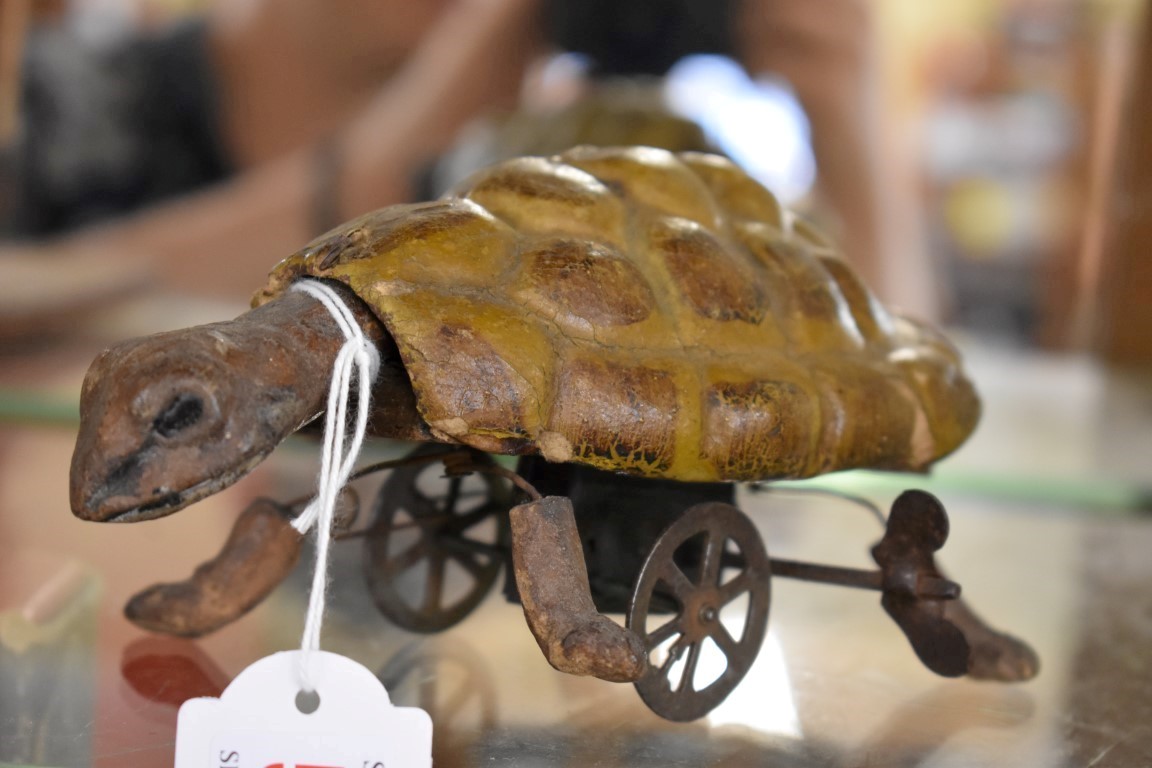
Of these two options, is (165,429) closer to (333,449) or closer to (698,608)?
(333,449)

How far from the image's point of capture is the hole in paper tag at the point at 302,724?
56 centimetres

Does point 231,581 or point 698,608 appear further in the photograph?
point 231,581

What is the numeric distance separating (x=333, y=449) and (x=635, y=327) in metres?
0.16

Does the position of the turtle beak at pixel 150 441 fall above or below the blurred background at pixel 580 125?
Result: above

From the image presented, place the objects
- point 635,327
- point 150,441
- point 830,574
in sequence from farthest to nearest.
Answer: point 830,574, point 635,327, point 150,441

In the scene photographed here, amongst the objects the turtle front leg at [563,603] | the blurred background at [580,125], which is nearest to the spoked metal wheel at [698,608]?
the turtle front leg at [563,603]

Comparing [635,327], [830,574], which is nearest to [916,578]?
[830,574]

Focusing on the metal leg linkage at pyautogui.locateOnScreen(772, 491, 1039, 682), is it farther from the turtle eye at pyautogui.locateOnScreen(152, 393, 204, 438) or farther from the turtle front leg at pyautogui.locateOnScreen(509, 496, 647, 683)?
the turtle eye at pyautogui.locateOnScreen(152, 393, 204, 438)

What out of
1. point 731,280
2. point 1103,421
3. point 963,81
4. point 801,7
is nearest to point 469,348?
point 731,280

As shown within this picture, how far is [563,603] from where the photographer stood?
579mm

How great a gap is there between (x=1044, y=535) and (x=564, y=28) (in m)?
1.16

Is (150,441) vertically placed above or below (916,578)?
above

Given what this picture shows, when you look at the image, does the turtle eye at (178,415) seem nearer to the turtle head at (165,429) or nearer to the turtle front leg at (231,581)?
the turtle head at (165,429)

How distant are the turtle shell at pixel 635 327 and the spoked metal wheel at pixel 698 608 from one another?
4cm
